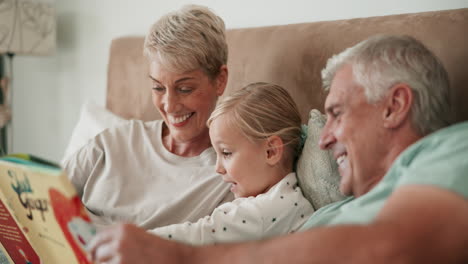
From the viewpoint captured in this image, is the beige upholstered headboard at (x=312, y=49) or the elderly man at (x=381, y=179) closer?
the elderly man at (x=381, y=179)

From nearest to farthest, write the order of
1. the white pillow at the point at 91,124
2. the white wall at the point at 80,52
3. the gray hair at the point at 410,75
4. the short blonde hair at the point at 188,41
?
the gray hair at the point at 410,75
the short blonde hair at the point at 188,41
the white wall at the point at 80,52
the white pillow at the point at 91,124

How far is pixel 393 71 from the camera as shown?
105cm

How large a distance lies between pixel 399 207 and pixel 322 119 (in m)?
0.59

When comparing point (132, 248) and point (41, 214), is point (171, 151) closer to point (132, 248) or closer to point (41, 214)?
point (41, 214)

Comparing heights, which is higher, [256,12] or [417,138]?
[256,12]

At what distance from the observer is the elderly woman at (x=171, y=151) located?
5.12 ft

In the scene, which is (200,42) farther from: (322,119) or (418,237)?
(418,237)

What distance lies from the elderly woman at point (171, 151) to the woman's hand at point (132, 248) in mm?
608

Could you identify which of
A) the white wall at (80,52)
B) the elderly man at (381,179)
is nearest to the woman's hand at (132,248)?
the elderly man at (381,179)

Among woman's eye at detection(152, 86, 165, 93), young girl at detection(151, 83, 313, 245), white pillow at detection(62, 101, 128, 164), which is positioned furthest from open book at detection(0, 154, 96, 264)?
white pillow at detection(62, 101, 128, 164)

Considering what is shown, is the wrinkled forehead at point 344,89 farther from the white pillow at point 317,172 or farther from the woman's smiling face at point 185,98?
the woman's smiling face at point 185,98

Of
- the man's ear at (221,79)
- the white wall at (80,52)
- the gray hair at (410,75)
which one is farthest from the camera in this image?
the white wall at (80,52)

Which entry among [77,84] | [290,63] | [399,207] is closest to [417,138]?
[399,207]

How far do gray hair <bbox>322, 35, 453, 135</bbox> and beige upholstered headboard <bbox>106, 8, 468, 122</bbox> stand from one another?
0.79ft
